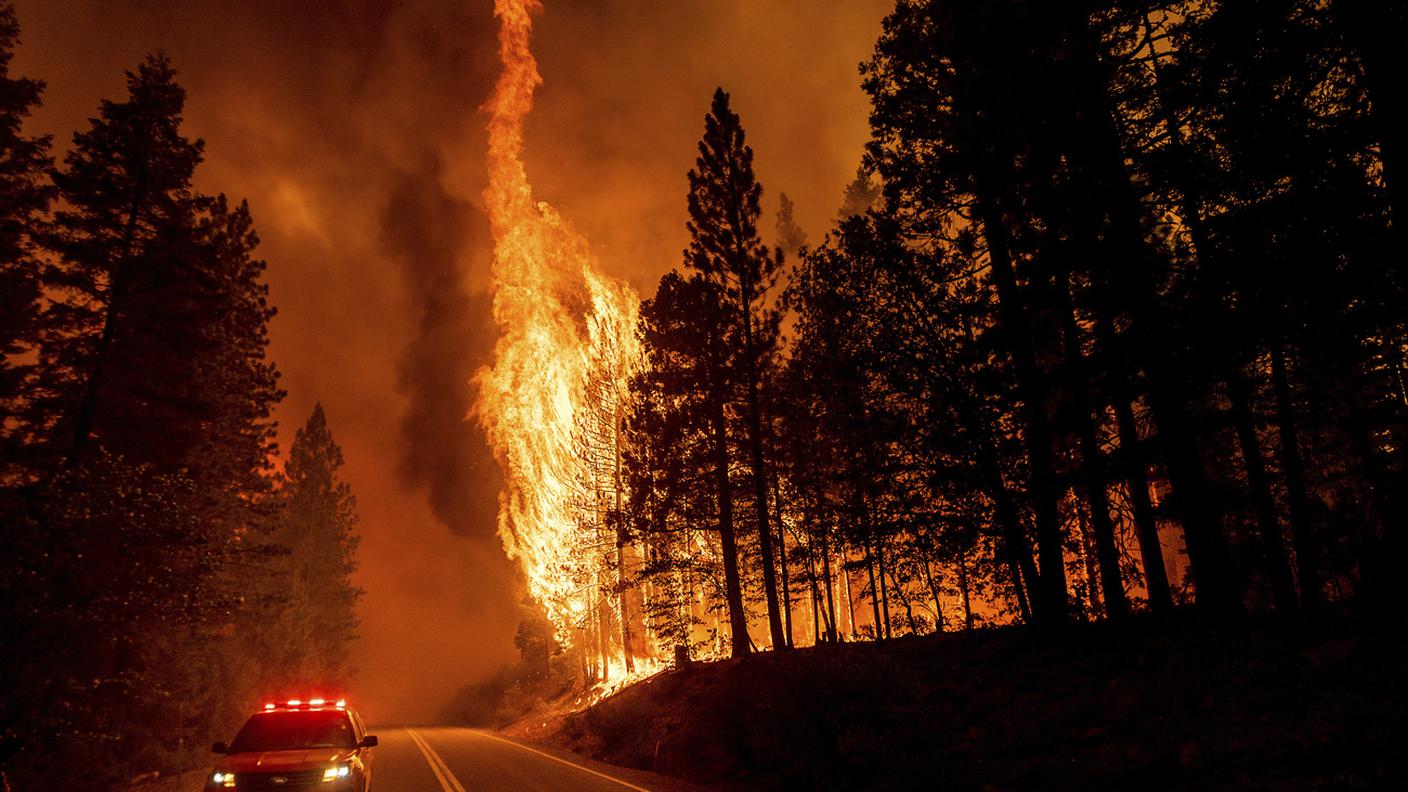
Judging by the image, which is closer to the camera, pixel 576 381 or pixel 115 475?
pixel 115 475

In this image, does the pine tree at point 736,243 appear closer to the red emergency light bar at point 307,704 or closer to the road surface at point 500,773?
the road surface at point 500,773

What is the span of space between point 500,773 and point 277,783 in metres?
7.55

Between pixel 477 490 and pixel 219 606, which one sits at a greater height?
pixel 477 490

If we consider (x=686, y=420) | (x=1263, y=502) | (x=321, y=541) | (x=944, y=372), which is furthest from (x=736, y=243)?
(x=321, y=541)

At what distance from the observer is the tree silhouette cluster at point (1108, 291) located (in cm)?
972

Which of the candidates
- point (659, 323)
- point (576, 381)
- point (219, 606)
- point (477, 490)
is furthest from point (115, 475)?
point (477, 490)

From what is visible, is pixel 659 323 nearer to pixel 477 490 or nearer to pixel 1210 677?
pixel 1210 677

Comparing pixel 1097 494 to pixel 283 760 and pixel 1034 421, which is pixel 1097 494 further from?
Answer: pixel 283 760

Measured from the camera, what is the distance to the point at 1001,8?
480 inches

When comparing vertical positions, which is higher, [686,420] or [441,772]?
[686,420]

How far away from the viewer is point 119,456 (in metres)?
14.6

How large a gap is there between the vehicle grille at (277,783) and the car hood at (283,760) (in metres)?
0.05

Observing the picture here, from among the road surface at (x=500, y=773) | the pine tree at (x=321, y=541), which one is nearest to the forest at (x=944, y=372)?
the road surface at (x=500, y=773)

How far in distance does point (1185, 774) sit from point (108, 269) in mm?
25799
